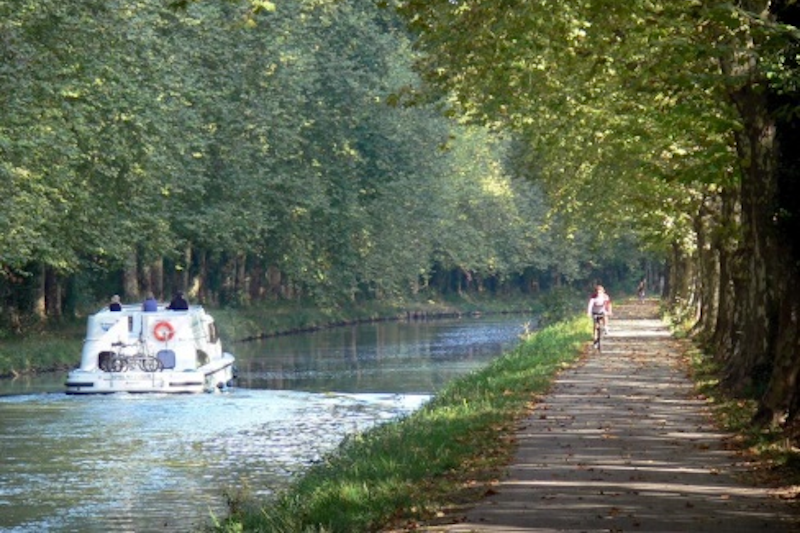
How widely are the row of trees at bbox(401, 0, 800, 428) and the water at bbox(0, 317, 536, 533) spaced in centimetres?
666

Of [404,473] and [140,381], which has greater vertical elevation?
[140,381]

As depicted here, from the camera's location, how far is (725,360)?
34500 millimetres

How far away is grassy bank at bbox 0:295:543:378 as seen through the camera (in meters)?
52.7

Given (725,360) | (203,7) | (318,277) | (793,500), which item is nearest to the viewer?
(793,500)

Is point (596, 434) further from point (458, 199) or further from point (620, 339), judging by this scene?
point (458, 199)

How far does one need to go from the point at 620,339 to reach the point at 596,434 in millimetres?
30915

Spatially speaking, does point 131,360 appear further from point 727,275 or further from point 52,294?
point 52,294

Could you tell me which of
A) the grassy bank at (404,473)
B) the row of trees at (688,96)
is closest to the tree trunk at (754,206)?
the row of trees at (688,96)

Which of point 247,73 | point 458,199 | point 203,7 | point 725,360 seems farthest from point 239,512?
point 458,199

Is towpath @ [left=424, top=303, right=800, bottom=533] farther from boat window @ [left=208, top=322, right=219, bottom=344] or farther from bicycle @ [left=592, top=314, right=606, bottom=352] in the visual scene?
boat window @ [left=208, top=322, right=219, bottom=344]

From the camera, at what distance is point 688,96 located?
2769cm

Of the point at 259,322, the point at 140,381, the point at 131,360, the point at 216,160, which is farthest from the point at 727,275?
the point at 259,322

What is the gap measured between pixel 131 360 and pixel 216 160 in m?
27.7

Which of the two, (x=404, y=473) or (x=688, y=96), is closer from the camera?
(x=404, y=473)
